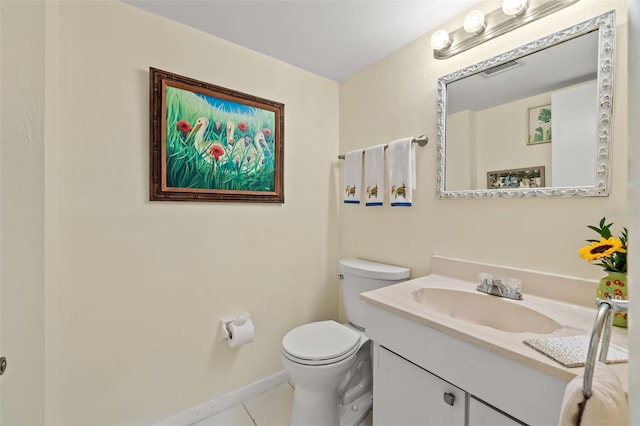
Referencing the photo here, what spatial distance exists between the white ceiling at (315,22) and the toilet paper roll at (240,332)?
5.33 ft

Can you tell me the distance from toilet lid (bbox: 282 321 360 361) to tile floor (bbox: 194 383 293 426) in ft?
1.60

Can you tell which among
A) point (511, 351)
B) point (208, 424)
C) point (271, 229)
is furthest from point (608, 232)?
point (208, 424)

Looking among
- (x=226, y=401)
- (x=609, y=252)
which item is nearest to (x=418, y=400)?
(x=609, y=252)

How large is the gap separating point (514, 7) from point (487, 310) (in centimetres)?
128

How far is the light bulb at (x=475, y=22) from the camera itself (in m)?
1.24

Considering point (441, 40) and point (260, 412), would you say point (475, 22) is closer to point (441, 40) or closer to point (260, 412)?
point (441, 40)

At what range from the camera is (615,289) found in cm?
88

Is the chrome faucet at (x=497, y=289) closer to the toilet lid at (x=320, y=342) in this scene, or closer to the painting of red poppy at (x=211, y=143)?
the toilet lid at (x=320, y=342)

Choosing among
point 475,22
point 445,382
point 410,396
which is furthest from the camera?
point 475,22

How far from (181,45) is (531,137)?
5.70ft

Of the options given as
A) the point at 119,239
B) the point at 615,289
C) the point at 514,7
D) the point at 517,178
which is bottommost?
the point at 615,289

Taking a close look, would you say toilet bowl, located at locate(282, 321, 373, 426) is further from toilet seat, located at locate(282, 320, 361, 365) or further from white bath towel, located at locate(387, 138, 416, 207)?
white bath towel, located at locate(387, 138, 416, 207)

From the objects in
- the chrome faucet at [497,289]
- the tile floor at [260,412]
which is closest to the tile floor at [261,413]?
the tile floor at [260,412]

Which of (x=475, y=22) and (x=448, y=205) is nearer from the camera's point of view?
(x=475, y=22)
